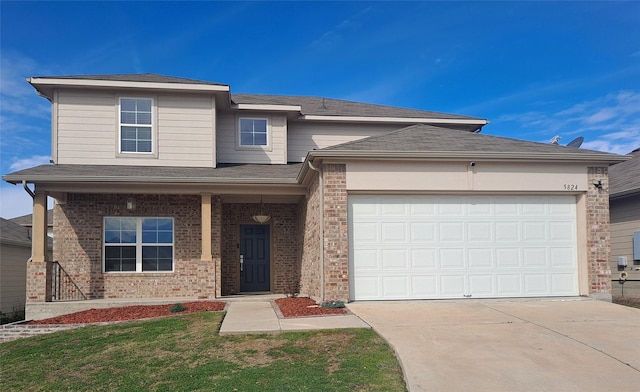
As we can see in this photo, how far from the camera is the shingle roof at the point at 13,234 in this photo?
637 inches

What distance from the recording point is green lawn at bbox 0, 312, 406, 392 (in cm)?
616

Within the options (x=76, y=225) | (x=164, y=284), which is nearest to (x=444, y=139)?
(x=164, y=284)

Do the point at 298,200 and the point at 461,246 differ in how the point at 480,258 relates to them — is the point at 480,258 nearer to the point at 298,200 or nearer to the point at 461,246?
the point at 461,246

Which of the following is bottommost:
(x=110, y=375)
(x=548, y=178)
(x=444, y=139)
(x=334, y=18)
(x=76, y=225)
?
(x=110, y=375)

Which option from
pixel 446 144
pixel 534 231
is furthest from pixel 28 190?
pixel 534 231

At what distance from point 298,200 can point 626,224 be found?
28.6 feet

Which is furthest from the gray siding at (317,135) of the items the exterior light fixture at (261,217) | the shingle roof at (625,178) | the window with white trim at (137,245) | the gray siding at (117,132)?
the shingle roof at (625,178)

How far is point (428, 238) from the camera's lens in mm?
11047

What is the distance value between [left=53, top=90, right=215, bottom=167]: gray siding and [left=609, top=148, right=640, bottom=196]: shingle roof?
10787mm

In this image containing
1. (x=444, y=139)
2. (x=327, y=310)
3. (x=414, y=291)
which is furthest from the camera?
(x=444, y=139)

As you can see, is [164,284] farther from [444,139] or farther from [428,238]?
[444,139]

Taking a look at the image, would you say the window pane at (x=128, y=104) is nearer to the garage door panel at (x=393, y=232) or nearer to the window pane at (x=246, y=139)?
the window pane at (x=246, y=139)

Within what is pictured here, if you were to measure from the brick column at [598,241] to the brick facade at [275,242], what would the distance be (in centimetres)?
761

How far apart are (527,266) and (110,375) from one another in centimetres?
840
